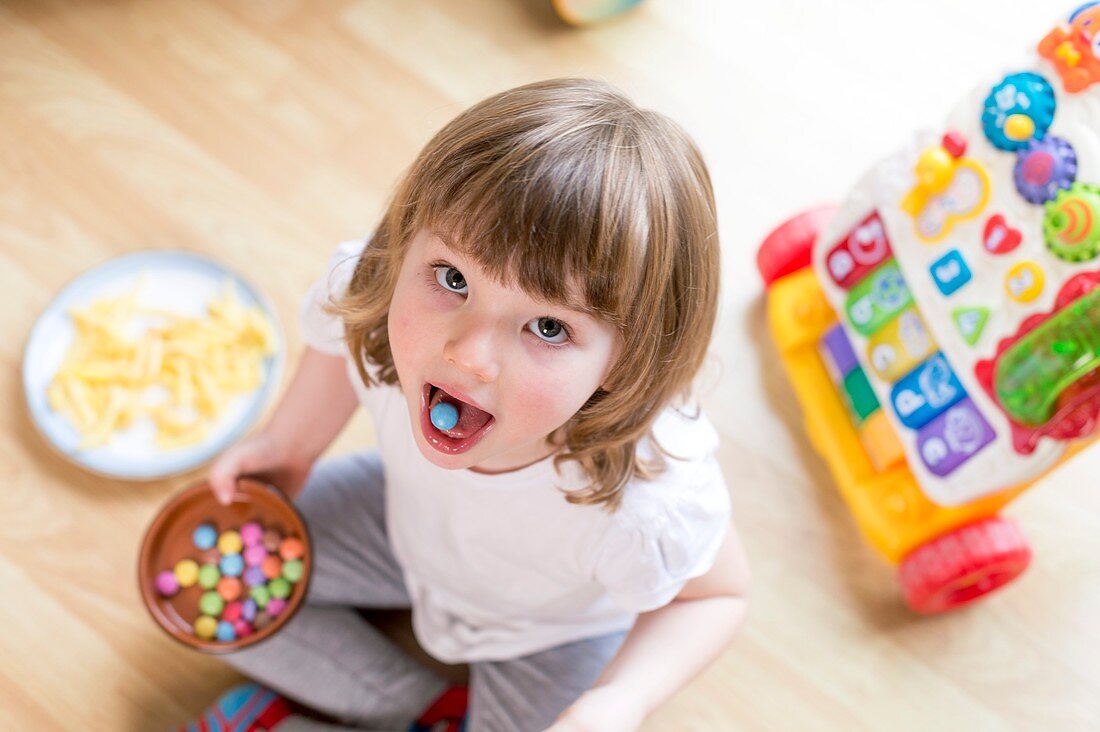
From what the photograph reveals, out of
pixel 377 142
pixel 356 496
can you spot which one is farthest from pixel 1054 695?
pixel 377 142

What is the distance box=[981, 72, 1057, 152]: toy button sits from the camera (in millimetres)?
882

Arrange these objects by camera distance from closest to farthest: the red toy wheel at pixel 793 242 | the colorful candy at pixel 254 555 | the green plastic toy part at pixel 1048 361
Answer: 1. the green plastic toy part at pixel 1048 361
2. the colorful candy at pixel 254 555
3. the red toy wheel at pixel 793 242

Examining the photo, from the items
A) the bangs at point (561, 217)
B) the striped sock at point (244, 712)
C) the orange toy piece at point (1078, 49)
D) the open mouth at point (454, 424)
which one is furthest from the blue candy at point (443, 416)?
the orange toy piece at point (1078, 49)

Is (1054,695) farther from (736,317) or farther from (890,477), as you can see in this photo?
(736,317)

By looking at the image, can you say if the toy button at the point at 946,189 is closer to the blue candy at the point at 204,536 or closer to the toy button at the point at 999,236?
the toy button at the point at 999,236

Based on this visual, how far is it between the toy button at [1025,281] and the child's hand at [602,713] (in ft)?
1.57

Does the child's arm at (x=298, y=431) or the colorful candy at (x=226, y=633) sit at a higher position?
the child's arm at (x=298, y=431)

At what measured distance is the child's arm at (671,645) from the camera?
2.48ft

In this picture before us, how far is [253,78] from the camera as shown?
133cm

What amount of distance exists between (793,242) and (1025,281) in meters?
0.33

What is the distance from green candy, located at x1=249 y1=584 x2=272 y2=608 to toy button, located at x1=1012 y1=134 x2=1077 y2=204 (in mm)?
746

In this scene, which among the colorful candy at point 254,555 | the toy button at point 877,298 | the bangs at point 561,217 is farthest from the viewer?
the toy button at point 877,298

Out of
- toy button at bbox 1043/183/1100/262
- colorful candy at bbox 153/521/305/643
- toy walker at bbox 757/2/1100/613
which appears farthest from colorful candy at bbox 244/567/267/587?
toy button at bbox 1043/183/1100/262

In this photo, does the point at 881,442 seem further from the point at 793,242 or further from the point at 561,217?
the point at 561,217
